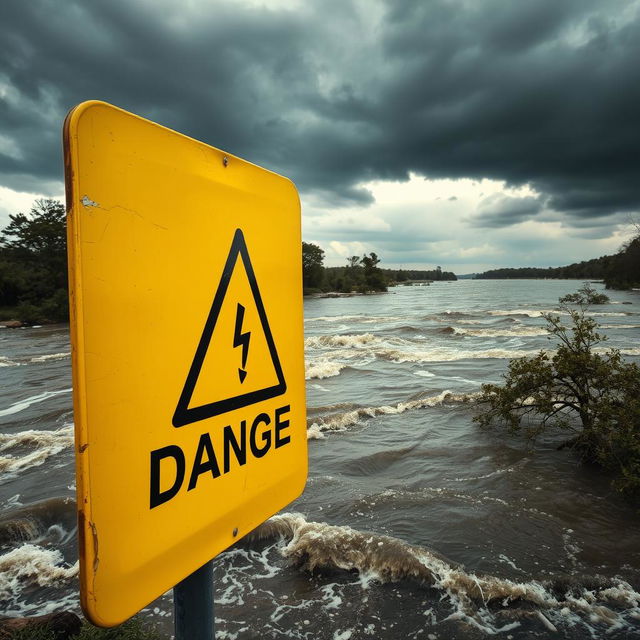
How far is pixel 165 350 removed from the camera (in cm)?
80

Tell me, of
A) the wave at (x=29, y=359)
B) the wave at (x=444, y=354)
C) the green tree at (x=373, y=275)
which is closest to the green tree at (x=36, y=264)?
the wave at (x=29, y=359)

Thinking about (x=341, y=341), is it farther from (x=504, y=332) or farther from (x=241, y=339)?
(x=241, y=339)

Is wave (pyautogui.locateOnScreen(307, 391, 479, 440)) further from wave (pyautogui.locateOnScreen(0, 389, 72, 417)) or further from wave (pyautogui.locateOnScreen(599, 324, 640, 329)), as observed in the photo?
wave (pyautogui.locateOnScreen(599, 324, 640, 329))

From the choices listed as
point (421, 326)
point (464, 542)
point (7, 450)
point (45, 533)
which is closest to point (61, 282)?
point (421, 326)

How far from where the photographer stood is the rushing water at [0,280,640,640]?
422cm

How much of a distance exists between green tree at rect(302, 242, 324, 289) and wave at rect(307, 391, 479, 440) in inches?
2927

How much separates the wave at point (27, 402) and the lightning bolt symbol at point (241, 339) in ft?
43.6

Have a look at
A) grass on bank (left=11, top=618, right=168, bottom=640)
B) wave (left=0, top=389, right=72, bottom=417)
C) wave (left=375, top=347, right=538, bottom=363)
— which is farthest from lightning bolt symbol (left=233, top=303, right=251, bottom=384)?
wave (left=375, top=347, right=538, bottom=363)

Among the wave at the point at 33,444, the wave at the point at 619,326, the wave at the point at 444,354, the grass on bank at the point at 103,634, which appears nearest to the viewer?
the grass on bank at the point at 103,634

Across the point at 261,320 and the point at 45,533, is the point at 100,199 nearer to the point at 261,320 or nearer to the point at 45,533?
the point at 261,320

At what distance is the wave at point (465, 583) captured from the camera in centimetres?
416

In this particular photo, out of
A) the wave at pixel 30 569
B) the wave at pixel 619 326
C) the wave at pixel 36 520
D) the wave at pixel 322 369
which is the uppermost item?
the wave at pixel 619 326

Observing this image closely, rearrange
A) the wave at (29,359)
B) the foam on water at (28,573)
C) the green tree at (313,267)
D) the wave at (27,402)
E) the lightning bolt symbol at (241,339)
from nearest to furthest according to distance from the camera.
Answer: the lightning bolt symbol at (241,339) < the foam on water at (28,573) < the wave at (27,402) < the wave at (29,359) < the green tree at (313,267)

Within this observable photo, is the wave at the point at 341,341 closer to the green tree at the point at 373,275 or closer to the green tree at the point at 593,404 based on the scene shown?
the green tree at the point at 593,404
